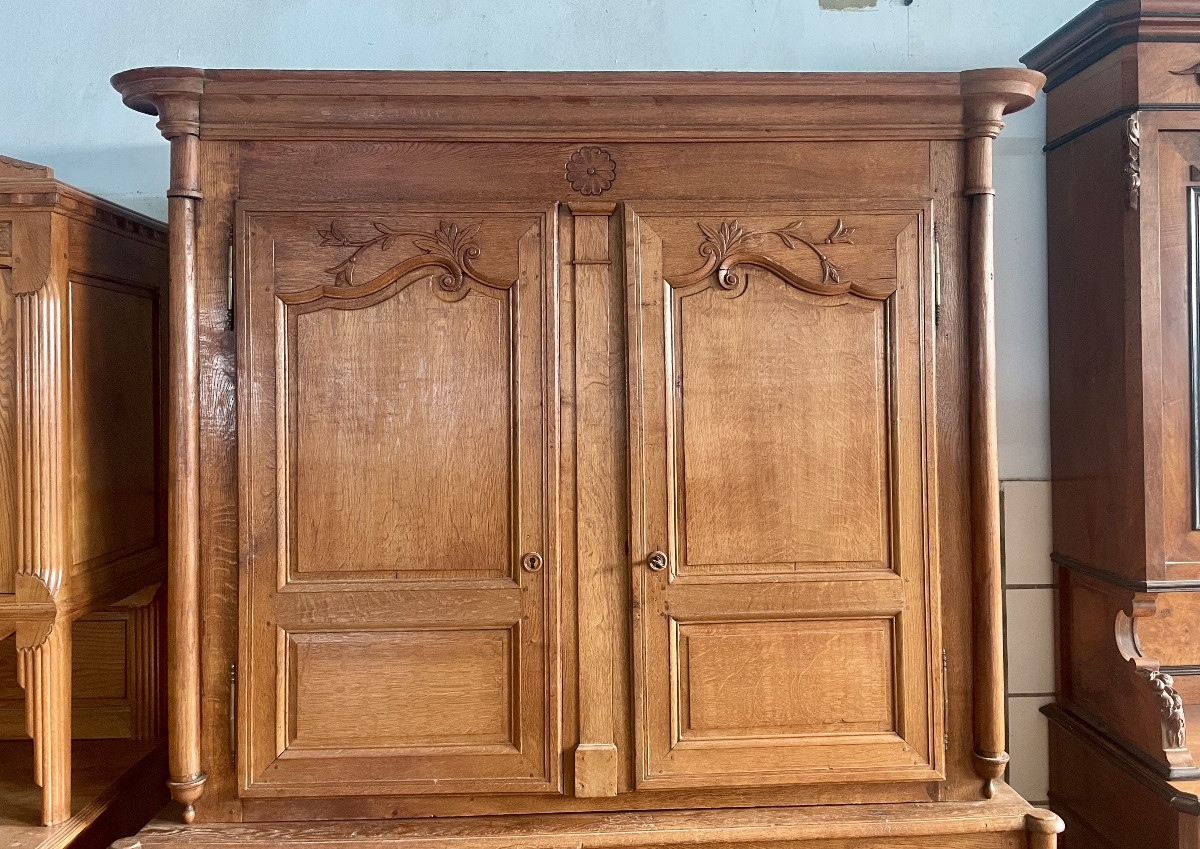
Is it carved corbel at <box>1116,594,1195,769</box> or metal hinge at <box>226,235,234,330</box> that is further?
carved corbel at <box>1116,594,1195,769</box>

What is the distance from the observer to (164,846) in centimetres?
164

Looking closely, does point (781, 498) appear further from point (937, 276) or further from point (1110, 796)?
point (1110, 796)

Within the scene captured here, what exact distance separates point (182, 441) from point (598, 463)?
78cm

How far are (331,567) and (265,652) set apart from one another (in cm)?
20

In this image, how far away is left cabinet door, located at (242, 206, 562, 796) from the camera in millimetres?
1701

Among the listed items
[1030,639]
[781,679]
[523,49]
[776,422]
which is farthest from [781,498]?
[523,49]

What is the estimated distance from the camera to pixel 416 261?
5.62 ft

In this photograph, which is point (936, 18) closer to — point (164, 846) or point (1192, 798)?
point (1192, 798)

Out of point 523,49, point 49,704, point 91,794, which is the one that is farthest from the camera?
point 523,49

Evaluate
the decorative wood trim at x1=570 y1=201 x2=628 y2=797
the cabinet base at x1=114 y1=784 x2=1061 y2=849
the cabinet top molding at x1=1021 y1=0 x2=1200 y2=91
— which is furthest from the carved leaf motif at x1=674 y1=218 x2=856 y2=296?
the cabinet base at x1=114 y1=784 x2=1061 y2=849

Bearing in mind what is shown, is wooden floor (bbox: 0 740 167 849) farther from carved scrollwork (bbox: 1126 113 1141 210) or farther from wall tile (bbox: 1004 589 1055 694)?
carved scrollwork (bbox: 1126 113 1141 210)

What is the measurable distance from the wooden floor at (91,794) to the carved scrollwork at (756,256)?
1539mm

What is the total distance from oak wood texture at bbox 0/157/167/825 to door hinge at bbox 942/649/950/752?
167 cm

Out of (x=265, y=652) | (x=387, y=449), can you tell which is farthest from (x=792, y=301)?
(x=265, y=652)
